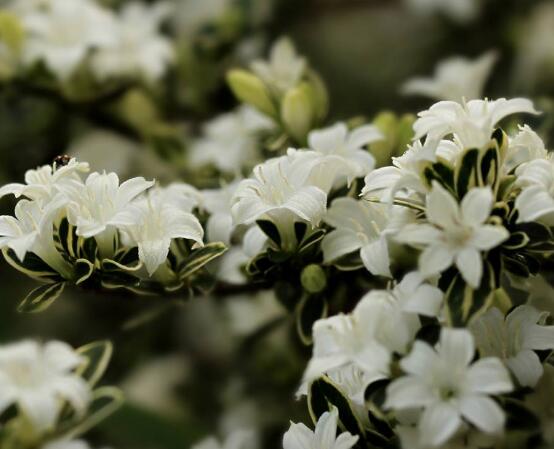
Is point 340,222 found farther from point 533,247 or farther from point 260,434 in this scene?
point 260,434

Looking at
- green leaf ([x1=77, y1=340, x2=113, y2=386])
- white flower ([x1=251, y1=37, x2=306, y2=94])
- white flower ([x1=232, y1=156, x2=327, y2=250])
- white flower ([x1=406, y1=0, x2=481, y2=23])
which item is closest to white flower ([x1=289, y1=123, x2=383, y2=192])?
white flower ([x1=232, y1=156, x2=327, y2=250])

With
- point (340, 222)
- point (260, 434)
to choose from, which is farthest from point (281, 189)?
point (260, 434)

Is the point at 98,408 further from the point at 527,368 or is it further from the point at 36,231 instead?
the point at 527,368

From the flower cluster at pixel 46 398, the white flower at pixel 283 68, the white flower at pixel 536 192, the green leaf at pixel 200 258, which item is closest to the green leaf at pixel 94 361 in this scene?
the flower cluster at pixel 46 398

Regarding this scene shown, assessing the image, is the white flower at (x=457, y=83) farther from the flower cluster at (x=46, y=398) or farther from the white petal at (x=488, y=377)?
the flower cluster at (x=46, y=398)

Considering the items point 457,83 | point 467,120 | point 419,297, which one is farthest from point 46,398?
point 457,83

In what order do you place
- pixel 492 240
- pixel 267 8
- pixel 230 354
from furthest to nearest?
pixel 267 8 → pixel 230 354 → pixel 492 240
